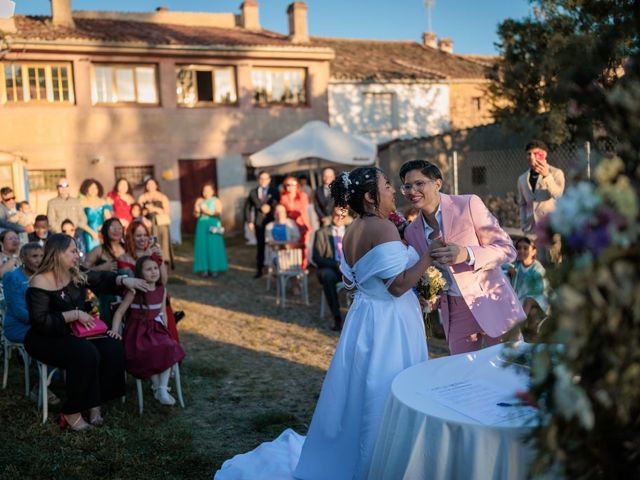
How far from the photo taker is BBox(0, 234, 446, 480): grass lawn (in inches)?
179

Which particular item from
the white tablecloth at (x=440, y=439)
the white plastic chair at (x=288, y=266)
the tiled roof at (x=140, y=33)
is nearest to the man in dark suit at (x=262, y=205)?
the white plastic chair at (x=288, y=266)

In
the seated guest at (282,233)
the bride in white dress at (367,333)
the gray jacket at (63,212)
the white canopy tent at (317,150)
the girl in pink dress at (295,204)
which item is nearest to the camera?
the bride in white dress at (367,333)

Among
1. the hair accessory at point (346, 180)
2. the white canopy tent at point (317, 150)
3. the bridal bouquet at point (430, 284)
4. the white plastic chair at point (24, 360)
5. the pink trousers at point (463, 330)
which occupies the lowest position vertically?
the white plastic chair at point (24, 360)

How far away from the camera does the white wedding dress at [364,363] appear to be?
3512 millimetres

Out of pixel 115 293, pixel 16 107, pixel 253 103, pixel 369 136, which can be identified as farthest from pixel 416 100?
pixel 115 293

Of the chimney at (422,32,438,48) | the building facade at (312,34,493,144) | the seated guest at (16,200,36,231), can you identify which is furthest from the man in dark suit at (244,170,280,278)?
the chimney at (422,32,438,48)

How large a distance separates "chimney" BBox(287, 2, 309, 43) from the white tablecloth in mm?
22710

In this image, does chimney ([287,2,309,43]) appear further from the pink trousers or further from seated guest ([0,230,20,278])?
the pink trousers

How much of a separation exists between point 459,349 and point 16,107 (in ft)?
62.6

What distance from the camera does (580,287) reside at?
141 cm

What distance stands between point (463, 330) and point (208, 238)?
9497 mm

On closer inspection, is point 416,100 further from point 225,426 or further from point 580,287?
point 580,287

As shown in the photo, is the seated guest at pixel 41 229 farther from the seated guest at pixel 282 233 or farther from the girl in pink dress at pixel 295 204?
the girl in pink dress at pixel 295 204

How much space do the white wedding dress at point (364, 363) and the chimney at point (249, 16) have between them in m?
24.1
